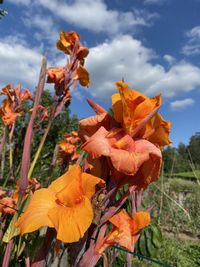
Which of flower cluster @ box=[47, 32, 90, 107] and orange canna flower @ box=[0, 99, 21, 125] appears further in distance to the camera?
orange canna flower @ box=[0, 99, 21, 125]

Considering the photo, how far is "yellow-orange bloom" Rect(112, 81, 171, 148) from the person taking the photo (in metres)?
0.46

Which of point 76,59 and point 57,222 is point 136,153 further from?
point 76,59

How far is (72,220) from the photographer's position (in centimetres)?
43

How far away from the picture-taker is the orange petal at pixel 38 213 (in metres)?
0.44

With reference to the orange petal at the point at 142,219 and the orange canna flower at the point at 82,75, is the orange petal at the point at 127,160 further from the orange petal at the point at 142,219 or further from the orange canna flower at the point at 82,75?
the orange canna flower at the point at 82,75

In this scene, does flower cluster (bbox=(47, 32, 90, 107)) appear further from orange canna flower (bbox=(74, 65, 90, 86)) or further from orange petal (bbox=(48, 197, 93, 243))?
orange petal (bbox=(48, 197, 93, 243))

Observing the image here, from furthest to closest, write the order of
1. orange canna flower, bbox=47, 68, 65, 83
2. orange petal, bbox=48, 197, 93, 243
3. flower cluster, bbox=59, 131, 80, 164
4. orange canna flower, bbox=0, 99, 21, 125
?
flower cluster, bbox=59, 131, 80, 164, orange canna flower, bbox=0, 99, 21, 125, orange canna flower, bbox=47, 68, 65, 83, orange petal, bbox=48, 197, 93, 243

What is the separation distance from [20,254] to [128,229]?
389mm

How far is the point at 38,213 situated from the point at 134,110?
19 cm

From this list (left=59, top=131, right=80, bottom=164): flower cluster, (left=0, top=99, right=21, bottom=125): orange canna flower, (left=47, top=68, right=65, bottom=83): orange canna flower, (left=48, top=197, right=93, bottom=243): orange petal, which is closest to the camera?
(left=48, top=197, right=93, bottom=243): orange petal

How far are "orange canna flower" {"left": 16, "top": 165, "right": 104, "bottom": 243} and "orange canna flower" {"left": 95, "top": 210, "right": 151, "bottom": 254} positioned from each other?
6cm

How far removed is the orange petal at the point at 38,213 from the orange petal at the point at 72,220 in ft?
0.04

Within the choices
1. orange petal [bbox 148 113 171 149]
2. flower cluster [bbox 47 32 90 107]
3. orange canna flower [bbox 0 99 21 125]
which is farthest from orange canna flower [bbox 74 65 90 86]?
orange petal [bbox 148 113 171 149]

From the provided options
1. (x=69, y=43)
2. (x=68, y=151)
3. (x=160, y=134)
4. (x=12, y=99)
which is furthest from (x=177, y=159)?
(x=160, y=134)
